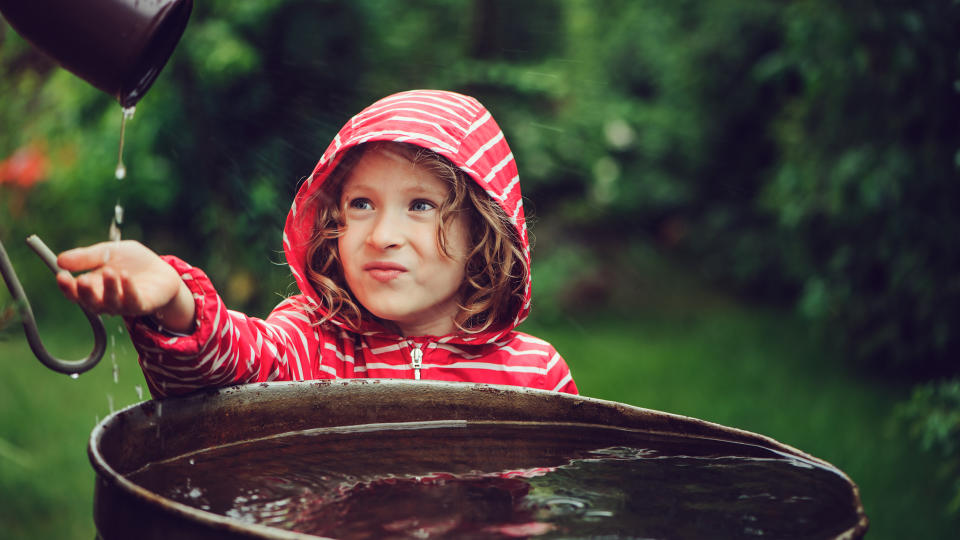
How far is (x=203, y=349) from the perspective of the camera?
141 cm

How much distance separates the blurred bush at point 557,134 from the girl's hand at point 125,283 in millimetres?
1928

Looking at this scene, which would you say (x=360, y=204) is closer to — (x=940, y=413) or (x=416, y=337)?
(x=416, y=337)

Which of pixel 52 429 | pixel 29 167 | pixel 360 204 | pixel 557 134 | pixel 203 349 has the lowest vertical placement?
pixel 52 429

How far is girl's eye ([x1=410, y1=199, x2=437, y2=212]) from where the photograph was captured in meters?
1.87

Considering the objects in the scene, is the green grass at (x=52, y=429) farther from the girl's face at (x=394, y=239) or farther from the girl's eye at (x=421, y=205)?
the girl's eye at (x=421, y=205)

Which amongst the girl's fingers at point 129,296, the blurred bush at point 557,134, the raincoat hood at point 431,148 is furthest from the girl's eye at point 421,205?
the blurred bush at point 557,134

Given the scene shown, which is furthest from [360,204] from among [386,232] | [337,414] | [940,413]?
[940,413]

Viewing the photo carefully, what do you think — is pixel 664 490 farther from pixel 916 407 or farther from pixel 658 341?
pixel 658 341

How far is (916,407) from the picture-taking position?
2773 millimetres

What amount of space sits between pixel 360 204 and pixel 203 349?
1.89 feet

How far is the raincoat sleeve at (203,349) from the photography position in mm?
1379

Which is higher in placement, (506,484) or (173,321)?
(173,321)

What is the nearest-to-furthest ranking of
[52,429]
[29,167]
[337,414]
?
Result: [337,414] → [29,167] → [52,429]

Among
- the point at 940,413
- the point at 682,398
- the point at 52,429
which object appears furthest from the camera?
the point at 682,398
